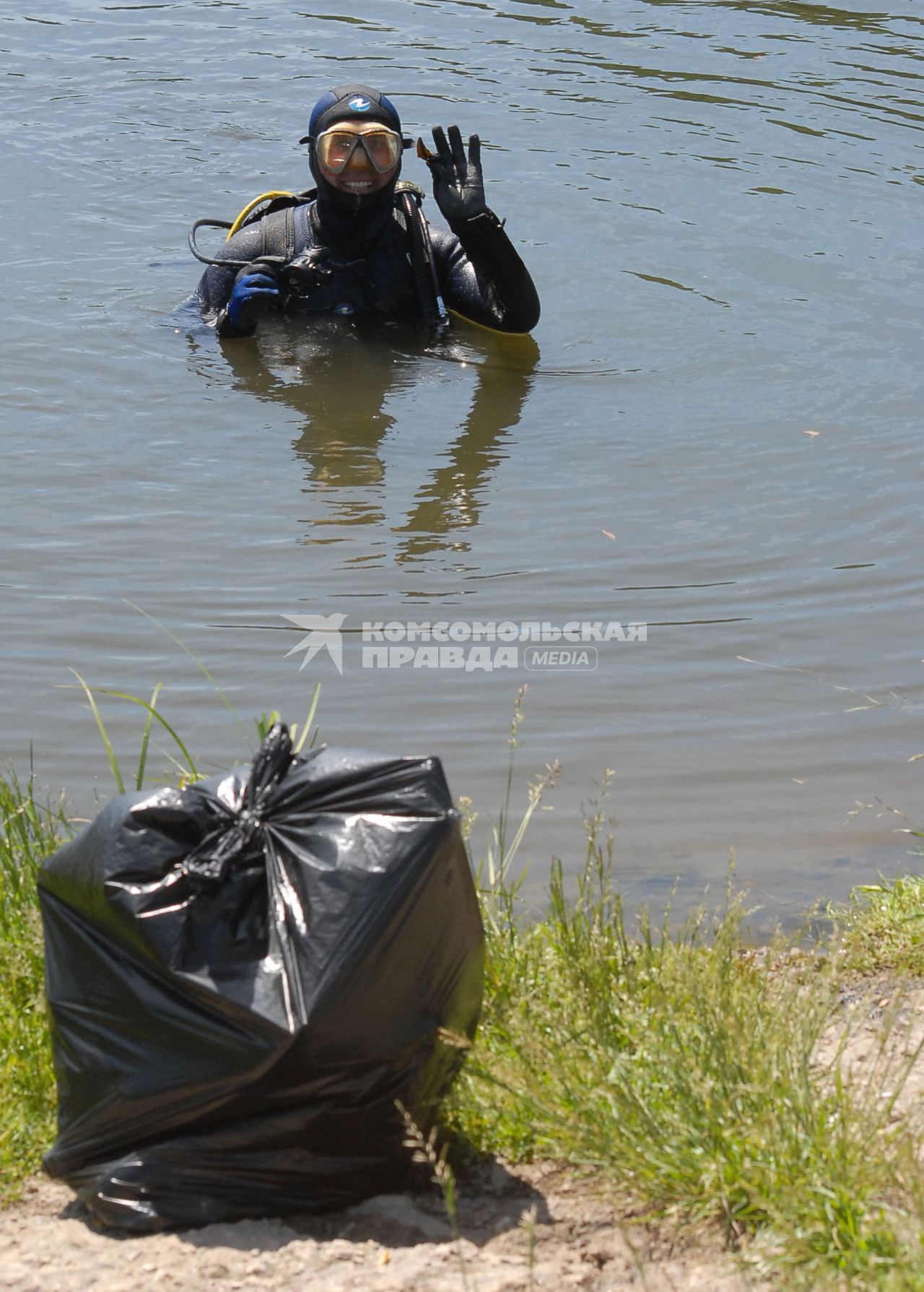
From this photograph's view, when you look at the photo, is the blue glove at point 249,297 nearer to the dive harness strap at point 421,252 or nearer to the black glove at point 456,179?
the dive harness strap at point 421,252

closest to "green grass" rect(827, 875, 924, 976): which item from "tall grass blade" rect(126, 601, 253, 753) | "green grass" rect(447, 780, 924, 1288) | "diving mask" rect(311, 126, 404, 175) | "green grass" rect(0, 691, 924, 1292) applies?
"green grass" rect(0, 691, 924, 1292)

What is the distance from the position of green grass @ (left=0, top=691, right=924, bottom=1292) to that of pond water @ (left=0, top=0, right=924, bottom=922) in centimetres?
73

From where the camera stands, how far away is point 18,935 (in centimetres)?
265

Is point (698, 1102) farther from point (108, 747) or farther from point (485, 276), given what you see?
point (485, 276)

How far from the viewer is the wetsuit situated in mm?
6781

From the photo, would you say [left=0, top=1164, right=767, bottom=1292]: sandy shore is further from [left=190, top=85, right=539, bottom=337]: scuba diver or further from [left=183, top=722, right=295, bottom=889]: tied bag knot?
[left=190, top=85, right=539, bottom=337]: scuba diver

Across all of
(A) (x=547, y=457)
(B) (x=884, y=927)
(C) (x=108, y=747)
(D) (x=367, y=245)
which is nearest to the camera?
(C) (x=108, y=747)

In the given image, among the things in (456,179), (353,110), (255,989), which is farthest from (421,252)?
(255,989)

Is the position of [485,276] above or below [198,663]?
above

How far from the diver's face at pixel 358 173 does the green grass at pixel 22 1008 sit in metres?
4.29

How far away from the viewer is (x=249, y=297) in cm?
659

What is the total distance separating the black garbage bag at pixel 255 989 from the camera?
2.11 metres

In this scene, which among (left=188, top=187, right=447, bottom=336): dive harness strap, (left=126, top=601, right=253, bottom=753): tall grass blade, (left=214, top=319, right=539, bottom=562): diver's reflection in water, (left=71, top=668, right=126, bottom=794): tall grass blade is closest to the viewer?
(left=71, top=668, right=126, bottom=794): tall grass blade

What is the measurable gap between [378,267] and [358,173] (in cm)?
57
